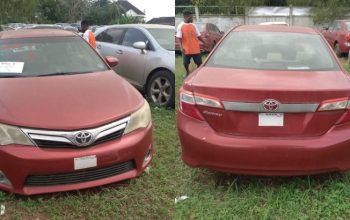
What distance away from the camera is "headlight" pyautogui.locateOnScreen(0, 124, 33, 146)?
311cm

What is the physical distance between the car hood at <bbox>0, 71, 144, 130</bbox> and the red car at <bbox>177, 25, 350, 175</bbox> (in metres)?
0.60

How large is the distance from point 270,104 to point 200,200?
93cm

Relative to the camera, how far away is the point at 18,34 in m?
4.66

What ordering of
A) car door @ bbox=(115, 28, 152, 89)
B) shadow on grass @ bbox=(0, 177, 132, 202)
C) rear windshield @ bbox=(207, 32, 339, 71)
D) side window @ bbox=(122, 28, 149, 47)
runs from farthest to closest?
side window @ bbox=(122, 28, 149, 47)
car door @ bbox=(115, 28, 152, 89)
rear windshield @ bbox=(207, 32, 339, 71)
shadow on grass @ bbox=(0, 177, 132, 202)

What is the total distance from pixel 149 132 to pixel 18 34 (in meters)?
2.00

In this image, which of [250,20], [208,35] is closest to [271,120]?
[208,35]

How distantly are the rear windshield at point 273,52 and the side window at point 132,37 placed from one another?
9.65ft

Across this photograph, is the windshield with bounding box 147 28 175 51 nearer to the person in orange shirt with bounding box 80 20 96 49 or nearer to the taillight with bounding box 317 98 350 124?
the person in orange shirt with bounding box 80 20 96 49

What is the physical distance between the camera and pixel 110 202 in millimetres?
3336

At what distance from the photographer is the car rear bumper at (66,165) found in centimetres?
309

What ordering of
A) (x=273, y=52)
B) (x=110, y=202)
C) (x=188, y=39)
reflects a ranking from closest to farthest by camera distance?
(x=110, y=202)
(x=273, y=52)
(x=188, y=39)

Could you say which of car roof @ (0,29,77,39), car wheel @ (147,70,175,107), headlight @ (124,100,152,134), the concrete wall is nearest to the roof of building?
car wheel @ (147,70,175,107)

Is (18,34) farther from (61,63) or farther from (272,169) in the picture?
(272,169)

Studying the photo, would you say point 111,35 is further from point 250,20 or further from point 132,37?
point 250,20
